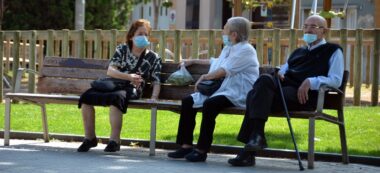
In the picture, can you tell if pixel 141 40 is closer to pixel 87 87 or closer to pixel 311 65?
pixel 87 87

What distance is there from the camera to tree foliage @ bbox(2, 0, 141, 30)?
1324 inches

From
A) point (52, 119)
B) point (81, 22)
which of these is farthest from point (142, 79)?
point (81, 22)

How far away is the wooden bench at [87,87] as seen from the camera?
376 inches

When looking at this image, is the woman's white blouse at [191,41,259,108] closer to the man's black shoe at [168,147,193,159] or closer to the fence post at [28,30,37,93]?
the man's black shoe at [168,147,193,159]

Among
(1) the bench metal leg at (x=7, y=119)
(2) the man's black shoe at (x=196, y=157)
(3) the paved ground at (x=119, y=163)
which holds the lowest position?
(3) the paved ground at (x=119, y=163)

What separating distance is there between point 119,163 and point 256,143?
127cm

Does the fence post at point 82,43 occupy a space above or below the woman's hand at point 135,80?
above

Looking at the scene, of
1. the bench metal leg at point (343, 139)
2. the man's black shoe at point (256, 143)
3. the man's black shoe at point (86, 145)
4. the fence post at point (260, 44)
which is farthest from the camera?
the fence post at point (260, 44)

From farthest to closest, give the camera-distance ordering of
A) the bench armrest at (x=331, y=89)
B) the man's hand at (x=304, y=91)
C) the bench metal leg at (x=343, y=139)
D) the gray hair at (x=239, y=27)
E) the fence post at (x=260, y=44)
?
the fence post at (x=260, y=44) < the gray hair at (x=239, y=27) < the bench metal leg at (x=343, y=139) < the man's hand at (x=304, y=91) < the bench armrest at (x=331, y=89)

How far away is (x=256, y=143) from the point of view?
903 centimetres

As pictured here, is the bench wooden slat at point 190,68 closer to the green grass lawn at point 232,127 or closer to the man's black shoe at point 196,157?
the green grass lawn at point 232,127

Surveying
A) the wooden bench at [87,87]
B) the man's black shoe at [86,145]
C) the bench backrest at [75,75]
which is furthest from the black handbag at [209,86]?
the man's black shoe at [86,145]

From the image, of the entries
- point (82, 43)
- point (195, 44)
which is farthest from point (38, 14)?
point (195, 44)

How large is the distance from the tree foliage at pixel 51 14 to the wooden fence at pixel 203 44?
15.2 meters
